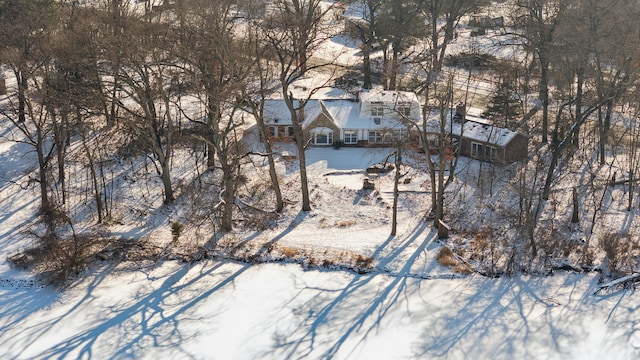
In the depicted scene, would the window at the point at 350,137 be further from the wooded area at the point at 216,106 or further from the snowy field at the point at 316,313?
the snowy field at the point at 316,313

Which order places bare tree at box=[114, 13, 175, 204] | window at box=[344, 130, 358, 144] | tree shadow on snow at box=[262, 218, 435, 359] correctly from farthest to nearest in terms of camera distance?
window at box=[344, 130, 358, 144] → bare tree at box=[114, 13, 175, 204] → tree shadow on snow at box=[262, 218, 435, 359]

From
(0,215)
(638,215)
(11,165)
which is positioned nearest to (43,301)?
(0,215)

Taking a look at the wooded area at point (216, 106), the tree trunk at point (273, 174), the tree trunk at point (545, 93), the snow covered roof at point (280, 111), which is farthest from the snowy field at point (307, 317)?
the snow covered roof at point (280, 111)

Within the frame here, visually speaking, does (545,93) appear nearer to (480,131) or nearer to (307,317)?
(480,131)

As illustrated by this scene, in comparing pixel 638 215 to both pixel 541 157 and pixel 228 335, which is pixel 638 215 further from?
pixel 228 335

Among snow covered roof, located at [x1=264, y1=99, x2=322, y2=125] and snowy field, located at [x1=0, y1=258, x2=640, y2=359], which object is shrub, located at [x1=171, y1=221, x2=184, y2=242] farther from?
snow covered roof, located at [x1=264, y1=99, x2=322, y2=125]

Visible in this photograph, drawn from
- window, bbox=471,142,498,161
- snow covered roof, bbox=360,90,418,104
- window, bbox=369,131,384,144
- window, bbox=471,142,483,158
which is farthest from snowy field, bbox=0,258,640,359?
snow covered roof, bbox=360,90,418,104
